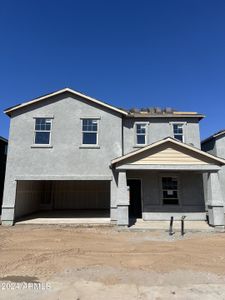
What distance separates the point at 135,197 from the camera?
51.9 feet

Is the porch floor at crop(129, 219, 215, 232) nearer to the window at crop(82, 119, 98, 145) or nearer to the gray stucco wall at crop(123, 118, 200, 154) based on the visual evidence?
the gray stucco wall at crop(123, 118, 200, 154)

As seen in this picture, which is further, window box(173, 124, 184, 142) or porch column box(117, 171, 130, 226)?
window box(173, 124, 184, 142)

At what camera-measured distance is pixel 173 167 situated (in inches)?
529

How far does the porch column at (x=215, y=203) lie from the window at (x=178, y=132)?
3.76 m

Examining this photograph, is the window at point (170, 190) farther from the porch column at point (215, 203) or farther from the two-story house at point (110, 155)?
the porch column at point (215, 203)

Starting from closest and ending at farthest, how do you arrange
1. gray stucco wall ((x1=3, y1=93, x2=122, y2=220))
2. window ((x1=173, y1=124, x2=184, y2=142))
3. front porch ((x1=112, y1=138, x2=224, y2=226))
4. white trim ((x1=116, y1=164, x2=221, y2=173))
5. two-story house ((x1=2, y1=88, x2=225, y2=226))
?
front porch ((x1=112, y1=138, x2=224, y2=226)), white trim ((x1=116, y1=164, x2=221, y2=173)), two-story house ((x1=2, y1=88, x2=225, y2=226)), gray stucco wall ((x1=3, y1=93, x2=122, y2=220)), window ((x1=173, y1=124, x2=184, y2=142))

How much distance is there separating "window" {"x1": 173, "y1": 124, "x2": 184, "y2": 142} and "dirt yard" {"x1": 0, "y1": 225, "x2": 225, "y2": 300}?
7.05 meters

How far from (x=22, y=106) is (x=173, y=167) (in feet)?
33.5

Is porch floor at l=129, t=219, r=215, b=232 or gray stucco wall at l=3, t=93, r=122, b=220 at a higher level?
gray stucco wall at l=3, t=93, r=122, b=220

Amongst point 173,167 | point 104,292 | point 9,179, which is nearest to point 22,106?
point 9,179

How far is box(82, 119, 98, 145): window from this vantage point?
15102 millimetres

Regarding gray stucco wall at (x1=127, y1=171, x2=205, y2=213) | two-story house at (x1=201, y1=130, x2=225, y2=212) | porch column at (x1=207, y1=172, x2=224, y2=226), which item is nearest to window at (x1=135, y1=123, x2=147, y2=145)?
gray stucco wall at (x1=127, y1=171, x2=205, y2=213)

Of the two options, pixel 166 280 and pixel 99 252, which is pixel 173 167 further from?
pixel 166 280

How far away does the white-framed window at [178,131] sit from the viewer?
16.4 metres
